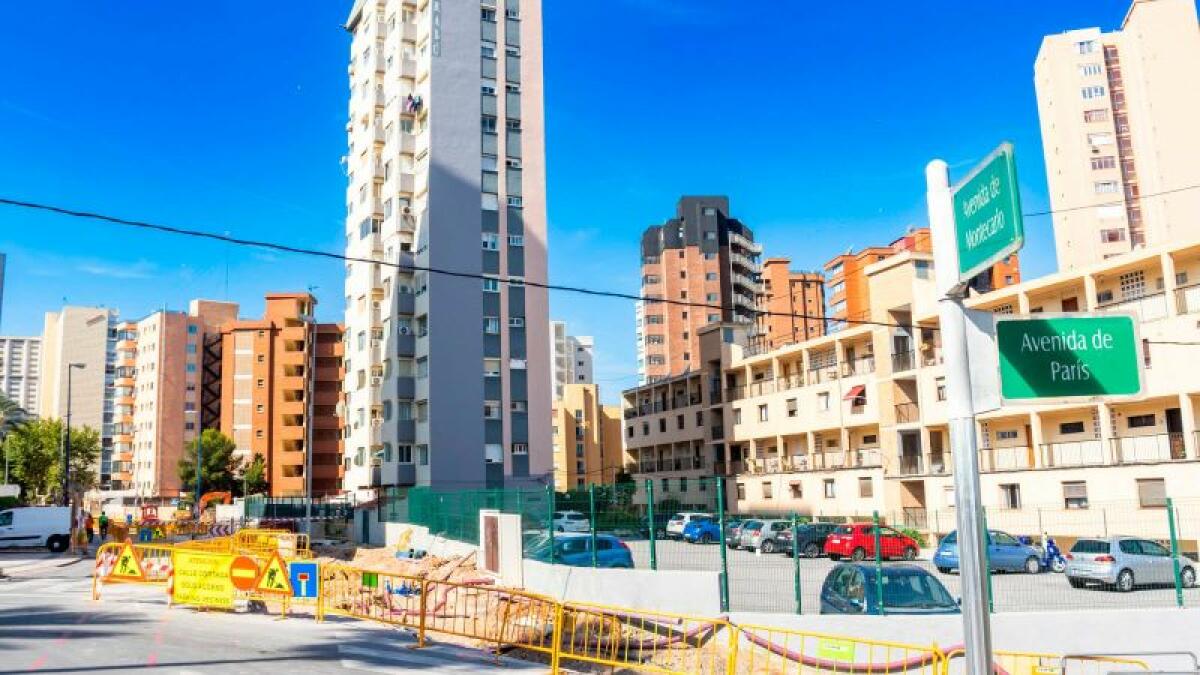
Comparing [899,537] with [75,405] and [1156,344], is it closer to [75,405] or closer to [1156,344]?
[1156,344]

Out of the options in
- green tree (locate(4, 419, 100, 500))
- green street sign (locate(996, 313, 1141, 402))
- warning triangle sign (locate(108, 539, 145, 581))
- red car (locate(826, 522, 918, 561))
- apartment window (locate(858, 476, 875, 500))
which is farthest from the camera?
green tree (locate(4, 419, 100, 500))

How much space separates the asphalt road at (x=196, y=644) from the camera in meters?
13.5

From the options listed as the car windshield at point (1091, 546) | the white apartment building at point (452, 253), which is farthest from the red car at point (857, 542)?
the white apartment building at point (452, 253)

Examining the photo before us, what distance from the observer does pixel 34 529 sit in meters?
41.6

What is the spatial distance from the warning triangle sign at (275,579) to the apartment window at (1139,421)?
33.4m

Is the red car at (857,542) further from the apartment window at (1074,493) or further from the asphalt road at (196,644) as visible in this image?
the asphalt road at (196,644)

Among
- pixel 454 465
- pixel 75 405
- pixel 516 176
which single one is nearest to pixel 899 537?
pixel 454 465

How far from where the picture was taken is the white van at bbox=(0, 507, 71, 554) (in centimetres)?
4144

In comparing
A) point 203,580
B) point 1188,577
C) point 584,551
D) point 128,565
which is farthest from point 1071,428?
point 128,565

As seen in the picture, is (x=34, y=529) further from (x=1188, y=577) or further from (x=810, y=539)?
(x=1188, y=577)

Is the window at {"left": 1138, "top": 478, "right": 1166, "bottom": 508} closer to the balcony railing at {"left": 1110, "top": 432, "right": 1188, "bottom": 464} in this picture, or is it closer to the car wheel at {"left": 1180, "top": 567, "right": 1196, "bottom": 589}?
the balcony railing at {"left": 1110, "top": 432, "right": 1188, "bottom": 464}

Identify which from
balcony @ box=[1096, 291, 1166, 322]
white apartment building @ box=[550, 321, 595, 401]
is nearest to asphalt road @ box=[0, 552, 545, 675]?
balcony @ box=[1096, 291, 1166, 322]

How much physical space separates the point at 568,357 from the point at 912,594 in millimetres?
150905

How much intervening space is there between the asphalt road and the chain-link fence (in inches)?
176
